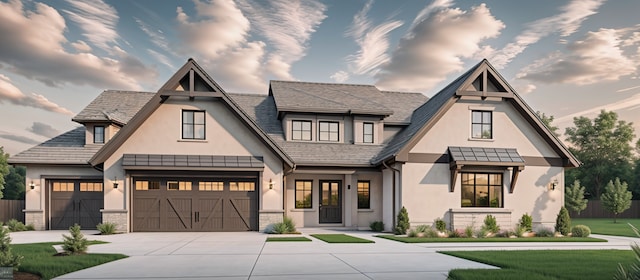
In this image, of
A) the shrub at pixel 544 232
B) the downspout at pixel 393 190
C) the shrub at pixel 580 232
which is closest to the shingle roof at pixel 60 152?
the downspout at pixel 393 190

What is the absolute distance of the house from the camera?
20.0 metres

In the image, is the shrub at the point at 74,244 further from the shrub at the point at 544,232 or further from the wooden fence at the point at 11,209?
the shrub at the point at 544,232

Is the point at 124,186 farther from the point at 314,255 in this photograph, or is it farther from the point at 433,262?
the point at 433,262

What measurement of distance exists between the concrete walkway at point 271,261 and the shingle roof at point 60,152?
26.5 feet

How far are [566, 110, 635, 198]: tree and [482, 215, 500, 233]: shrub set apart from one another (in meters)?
36.4

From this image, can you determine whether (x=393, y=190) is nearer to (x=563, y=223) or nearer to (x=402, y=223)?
(x=402, y=223)

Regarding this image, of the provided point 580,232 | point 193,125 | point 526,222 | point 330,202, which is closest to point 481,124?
point 526,222

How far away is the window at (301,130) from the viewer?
78.4ft

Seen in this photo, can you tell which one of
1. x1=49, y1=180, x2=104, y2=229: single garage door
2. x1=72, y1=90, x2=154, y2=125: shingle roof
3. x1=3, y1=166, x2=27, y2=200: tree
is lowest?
x1=3, y1=166, x2=27, y2=200: tree

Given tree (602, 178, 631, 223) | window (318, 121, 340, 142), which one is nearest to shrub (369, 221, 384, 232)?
window (318, 121, 340, 142)

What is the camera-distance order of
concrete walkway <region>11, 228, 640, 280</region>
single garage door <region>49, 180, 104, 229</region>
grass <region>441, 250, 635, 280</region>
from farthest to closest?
single garage door <region>49, 180, 104, 229</region> < concrete walkway <region>11, 228, 640, 280</region> < grass <region>441, 250, 635, 280</region>

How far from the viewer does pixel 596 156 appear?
51.6 m

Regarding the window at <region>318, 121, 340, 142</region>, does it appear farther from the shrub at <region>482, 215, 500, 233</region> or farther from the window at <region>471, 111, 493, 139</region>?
the shrub at <region>482, 215, 500, 233</region>

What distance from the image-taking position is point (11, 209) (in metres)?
25.4
